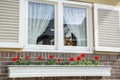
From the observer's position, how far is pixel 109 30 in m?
6.09

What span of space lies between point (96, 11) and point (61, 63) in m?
1.52

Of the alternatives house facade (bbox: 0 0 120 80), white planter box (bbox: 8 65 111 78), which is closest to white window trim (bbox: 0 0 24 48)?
house facade (bbox: 0 0 120 80)

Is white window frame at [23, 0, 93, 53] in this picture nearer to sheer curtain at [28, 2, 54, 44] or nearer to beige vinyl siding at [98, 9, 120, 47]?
sheer curtain at [28, 2, 54, 44]

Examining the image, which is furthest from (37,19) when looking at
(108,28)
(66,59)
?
(108,28)

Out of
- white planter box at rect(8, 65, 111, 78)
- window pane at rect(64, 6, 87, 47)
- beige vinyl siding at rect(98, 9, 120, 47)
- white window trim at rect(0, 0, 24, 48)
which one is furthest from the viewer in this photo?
beige vinyl siding at rect(98, 9, 120, 47)

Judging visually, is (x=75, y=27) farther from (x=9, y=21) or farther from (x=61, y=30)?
(x=9, y=21)

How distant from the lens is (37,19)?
5539mm

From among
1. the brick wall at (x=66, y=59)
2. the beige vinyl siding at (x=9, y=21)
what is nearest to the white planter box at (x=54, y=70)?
the brick wall at (x=66, y=59)

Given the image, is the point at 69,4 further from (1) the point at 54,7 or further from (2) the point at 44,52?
(2) the point at 44,52

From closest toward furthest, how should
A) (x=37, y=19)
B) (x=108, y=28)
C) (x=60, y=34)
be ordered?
(x=37, y=19), (x=60, y=34), (x=108, y=28)

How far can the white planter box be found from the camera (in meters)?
4.87

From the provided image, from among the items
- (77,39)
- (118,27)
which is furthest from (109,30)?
(77,39)

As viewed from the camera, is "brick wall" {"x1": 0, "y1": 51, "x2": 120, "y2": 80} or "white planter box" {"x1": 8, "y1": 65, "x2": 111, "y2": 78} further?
"brick wall" {"x1": 0, "y1": 51, "x2": 120, "y2": 80}

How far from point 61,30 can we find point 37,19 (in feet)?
1.92
